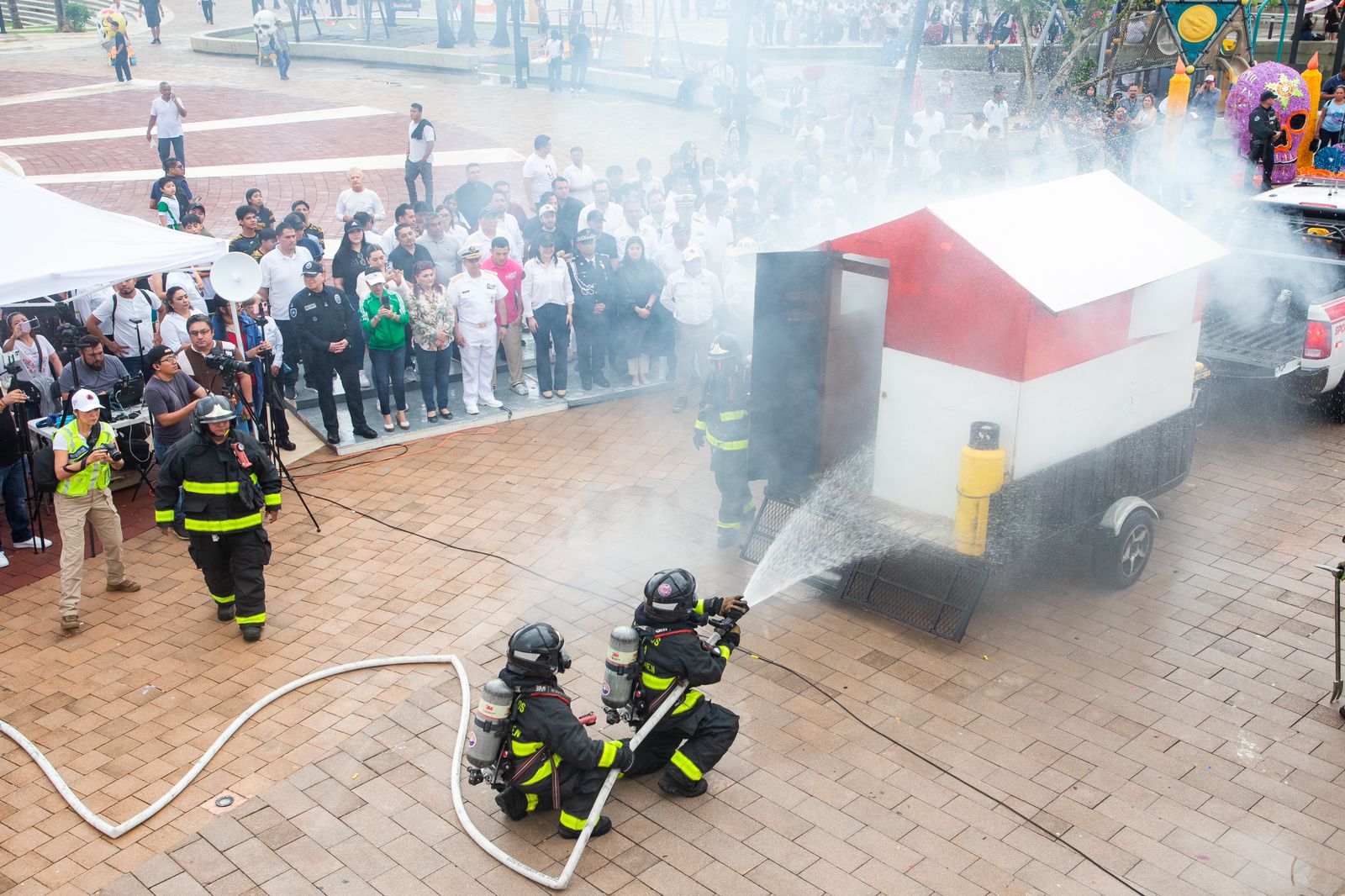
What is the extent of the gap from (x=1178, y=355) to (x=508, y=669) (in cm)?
541

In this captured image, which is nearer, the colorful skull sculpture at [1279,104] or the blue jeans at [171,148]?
the colorful skull sculpture at [1279,104]

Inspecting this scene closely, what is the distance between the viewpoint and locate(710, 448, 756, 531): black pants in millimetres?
8383

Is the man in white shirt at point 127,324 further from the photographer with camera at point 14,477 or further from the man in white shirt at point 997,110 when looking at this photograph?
the man in white shirt at point 997,110

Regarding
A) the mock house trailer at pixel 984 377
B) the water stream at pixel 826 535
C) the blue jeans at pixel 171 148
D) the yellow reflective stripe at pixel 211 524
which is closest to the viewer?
the mock house trailer at pixel 984 377

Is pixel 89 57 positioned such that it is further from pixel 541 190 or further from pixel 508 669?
pixel 508 669

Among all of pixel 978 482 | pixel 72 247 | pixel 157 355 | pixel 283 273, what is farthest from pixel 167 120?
pixel 978 482

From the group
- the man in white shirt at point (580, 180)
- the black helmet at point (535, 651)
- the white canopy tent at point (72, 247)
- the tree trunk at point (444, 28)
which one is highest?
the tree trunk at point (444, 28)

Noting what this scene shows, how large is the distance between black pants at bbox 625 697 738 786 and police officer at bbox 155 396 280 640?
3007 millimetres

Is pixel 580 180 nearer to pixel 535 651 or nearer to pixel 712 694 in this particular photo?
pixel 712 694

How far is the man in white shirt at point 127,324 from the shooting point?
9.92 meters

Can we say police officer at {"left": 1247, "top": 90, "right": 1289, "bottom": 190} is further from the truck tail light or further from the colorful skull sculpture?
the truck tail light

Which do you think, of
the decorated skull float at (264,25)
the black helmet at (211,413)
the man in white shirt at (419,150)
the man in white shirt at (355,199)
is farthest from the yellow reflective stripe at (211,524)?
the decorated skull float at (264,25)

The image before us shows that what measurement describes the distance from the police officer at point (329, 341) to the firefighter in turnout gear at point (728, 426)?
3.49m

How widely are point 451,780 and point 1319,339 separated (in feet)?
27.7
